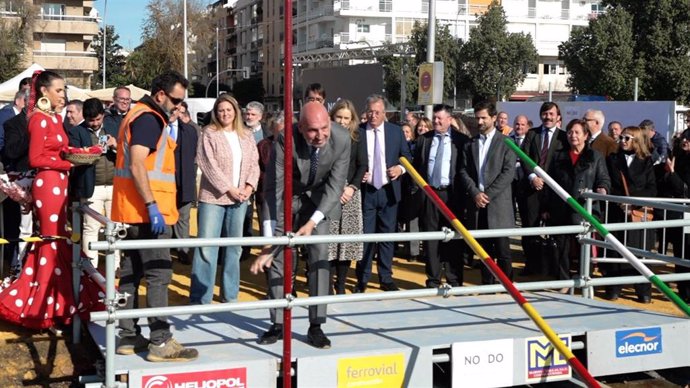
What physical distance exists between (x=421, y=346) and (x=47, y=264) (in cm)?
299

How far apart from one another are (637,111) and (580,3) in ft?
232

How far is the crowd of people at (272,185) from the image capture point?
5969 millimetres

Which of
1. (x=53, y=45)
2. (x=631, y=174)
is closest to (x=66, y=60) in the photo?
(x=53, y=45)

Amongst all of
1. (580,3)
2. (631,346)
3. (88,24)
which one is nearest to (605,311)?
(631,346)

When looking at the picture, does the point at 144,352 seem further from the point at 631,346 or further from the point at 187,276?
the point at 187,276

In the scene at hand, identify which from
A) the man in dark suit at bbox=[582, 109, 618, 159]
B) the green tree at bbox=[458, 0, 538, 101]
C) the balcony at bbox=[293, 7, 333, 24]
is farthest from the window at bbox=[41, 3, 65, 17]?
the man in dark suit at bbox=[582, 109, 618, 159]

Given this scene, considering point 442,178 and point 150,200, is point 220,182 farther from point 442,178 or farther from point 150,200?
point 442,178

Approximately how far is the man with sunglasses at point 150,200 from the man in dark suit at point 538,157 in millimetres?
5180

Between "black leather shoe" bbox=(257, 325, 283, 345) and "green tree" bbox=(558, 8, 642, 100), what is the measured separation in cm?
4808

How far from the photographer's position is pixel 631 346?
6.76 meters

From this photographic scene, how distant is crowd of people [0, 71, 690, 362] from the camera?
5.97 meters

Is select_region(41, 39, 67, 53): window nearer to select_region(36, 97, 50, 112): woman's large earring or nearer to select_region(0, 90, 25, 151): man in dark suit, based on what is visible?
select_region(0, 90, 25, 151): man in dark suit

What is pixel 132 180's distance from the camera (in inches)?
229

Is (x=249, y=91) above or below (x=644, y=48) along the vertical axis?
below
